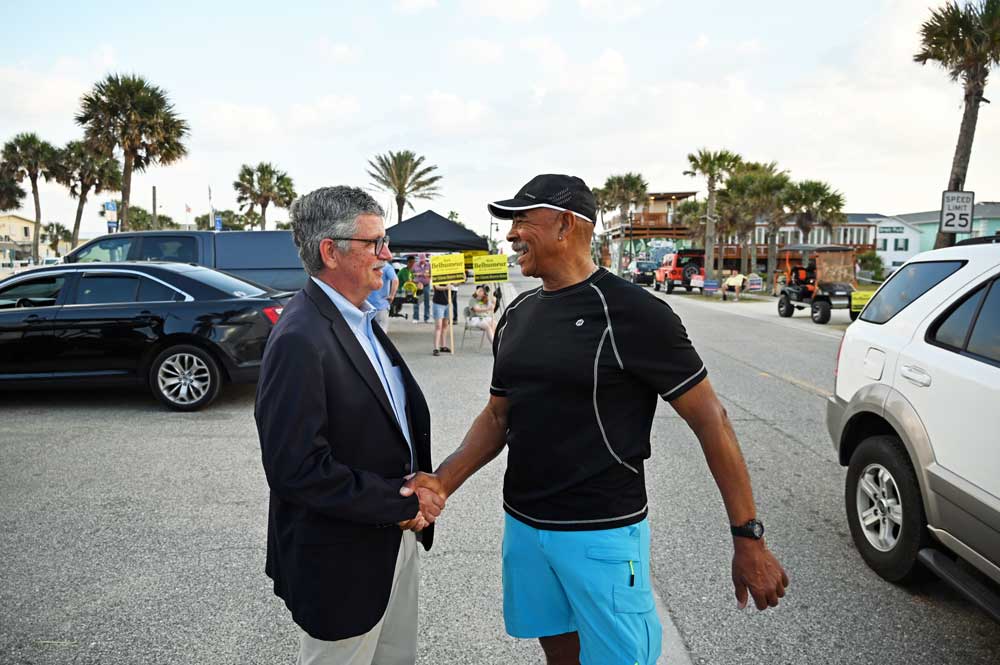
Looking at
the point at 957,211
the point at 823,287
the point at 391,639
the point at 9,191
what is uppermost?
the point at 9,191

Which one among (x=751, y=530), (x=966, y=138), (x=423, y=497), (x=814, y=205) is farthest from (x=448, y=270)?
(x=814, y=205)

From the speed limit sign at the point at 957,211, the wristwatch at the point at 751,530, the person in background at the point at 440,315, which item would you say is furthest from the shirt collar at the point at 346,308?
the speed limit sign at the point at 957,211

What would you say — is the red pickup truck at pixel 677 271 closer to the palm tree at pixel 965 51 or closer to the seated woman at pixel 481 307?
the palm tree at pixel 965 51

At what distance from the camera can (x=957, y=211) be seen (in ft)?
40.7

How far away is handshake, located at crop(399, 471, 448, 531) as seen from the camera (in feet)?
6.14

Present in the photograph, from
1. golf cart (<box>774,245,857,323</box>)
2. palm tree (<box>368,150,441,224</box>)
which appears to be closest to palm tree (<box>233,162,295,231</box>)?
palm tree (<box>368,150,441,224</box>)

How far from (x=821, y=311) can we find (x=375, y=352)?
18.8 meters

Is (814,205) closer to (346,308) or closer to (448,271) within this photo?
(448,271)

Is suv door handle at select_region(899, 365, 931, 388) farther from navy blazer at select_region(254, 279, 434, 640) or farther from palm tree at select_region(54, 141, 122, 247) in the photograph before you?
palm tree at select_region(54, 141, 122, 247)

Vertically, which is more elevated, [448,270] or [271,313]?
[448,270]

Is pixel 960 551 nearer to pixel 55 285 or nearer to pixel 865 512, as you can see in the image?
pixel 865 512

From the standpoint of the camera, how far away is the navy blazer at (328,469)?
1661 mm

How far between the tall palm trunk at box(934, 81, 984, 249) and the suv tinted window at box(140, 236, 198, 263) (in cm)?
1668

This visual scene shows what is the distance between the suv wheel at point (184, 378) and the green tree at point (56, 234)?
110 metres
